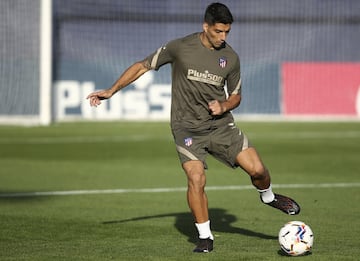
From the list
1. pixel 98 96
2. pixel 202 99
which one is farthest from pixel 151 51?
pixel 202 99

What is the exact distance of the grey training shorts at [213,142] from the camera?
30.4 ft

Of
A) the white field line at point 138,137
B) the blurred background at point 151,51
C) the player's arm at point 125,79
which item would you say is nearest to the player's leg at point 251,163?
the player's arm at point 125,79

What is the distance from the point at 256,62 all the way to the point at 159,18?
352cm

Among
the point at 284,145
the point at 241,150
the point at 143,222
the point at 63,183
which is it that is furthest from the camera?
the point at 284,145

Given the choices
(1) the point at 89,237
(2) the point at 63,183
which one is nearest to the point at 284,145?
(2) the point at 63,183

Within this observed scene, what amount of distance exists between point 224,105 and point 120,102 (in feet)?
67.7

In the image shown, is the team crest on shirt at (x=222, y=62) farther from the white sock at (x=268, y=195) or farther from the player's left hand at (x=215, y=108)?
the white sock at (x=268, y=195)

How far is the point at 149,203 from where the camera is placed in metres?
12.8

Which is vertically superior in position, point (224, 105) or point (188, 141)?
point (224, 105)

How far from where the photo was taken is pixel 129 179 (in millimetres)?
15648

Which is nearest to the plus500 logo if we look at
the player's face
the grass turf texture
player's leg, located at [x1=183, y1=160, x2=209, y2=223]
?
the grass turf texture

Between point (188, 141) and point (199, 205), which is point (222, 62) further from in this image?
point (199, 205)

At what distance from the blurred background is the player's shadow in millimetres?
15968

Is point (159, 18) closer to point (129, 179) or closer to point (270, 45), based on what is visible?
Answer: point (270, 45)
